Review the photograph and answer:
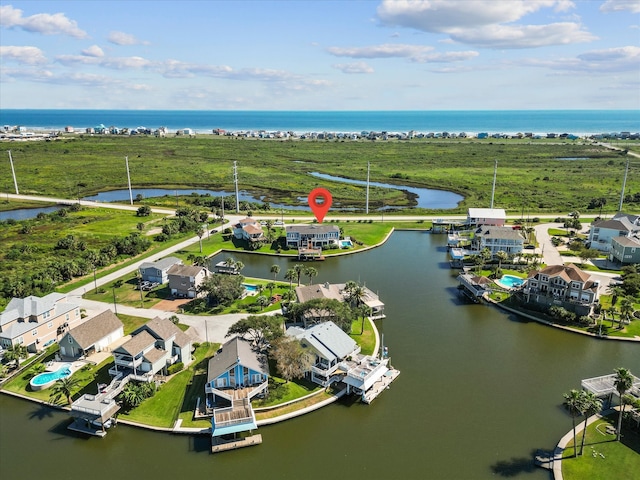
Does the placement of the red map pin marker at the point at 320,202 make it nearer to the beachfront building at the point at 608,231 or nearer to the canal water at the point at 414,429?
the beachfront building at the point at 608,231

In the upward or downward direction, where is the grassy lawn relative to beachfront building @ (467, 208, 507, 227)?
downward

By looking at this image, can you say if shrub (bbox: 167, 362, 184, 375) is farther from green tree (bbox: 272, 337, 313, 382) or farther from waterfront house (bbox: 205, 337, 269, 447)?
green tree (bbox: 272, 337, 313, 382)

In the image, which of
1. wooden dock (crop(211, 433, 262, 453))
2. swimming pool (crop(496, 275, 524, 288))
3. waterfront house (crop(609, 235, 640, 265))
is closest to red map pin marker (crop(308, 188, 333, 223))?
swimming pool (crop(496, 275, 524, 288))

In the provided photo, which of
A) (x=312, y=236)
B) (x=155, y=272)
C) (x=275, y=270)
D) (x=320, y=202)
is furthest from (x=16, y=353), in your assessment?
(x=320, y=202)

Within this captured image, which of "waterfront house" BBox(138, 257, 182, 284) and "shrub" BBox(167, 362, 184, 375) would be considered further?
"waterfront house" BBox(138, 257, 182, 284)

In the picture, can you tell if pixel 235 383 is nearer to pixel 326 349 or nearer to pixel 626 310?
pixel 326 349

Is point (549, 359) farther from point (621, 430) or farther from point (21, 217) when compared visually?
point (21, 217)
